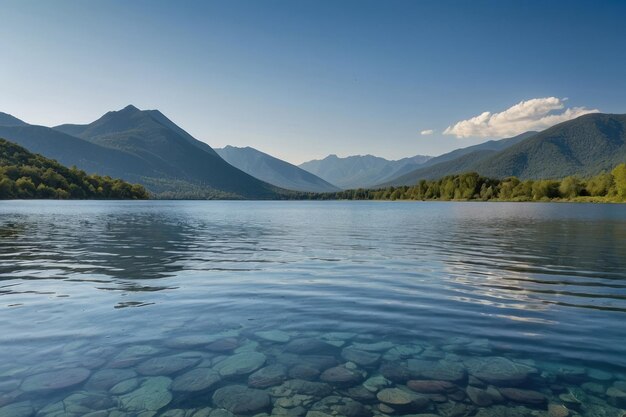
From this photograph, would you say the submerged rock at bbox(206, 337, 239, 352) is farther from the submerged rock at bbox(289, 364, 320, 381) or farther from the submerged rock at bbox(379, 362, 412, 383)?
the submerged rock at bbox(379, 362, 412, 383)

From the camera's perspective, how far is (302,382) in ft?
36.6

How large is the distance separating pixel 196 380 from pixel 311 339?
4.76 metres

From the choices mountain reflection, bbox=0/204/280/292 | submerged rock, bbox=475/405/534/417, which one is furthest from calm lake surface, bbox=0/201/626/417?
mountain reflection, bbox=0/204/280/292

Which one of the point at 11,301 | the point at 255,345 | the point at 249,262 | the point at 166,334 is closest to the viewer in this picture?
the point at 255,345

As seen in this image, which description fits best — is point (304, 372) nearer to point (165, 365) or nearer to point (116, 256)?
point (165, 365)

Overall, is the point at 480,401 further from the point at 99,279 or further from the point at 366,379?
the point at 99,279

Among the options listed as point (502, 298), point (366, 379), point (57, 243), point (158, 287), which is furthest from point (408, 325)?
point (57, 243)

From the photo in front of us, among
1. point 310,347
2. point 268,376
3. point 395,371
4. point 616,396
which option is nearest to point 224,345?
point 310,347

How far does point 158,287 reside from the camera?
23828 mm

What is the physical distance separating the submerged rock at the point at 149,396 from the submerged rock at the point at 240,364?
5.08 feet

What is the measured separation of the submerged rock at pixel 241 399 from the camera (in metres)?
9.70

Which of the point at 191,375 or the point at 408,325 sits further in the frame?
the point at 408,325

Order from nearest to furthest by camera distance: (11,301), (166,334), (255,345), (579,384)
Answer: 1. (579,384)
2. (255,345)
3. (166,334)
4. (11,301)

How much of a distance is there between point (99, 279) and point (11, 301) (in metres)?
6.01
